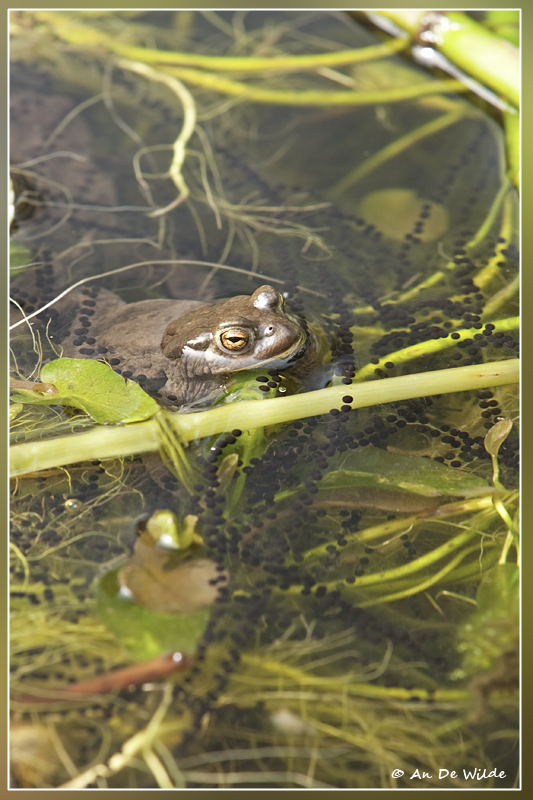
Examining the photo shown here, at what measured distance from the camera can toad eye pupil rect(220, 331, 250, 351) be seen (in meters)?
2.47

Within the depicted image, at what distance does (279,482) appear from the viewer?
227 centimetres

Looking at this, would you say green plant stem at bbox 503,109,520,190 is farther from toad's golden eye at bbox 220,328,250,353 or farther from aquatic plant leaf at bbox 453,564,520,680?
aquatic plant leaf at bbox 453,564,520,680

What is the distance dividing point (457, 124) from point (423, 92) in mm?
298

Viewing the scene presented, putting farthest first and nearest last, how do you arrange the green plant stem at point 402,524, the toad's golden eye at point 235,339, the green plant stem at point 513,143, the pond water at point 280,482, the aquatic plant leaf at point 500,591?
1. the green plant stem at point 513,143
2. the toad's golden eye at point 235,339
3. the green plant stem at point 402,524
4. the aquatic plant leaf at point 500,591
5. the pond water at point 280,482

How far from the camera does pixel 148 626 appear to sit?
195 centimetres

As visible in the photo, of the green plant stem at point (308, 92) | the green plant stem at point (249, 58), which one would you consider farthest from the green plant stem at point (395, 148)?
the green plant stem at point (249, 58)

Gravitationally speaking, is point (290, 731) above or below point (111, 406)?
below

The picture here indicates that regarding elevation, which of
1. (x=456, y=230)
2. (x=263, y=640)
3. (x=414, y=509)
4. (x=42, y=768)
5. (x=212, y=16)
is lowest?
(x=42, y=768)

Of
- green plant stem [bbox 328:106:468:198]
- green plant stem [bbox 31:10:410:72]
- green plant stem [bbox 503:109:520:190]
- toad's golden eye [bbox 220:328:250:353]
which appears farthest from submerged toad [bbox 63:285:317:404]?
green plant stem [bbox 31:10:410:72]

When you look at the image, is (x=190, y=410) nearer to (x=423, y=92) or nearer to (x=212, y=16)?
(x=423, y=92)

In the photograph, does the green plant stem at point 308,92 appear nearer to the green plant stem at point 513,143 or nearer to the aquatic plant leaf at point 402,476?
the green plant stem at point 513,143

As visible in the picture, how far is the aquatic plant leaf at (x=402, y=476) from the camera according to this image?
89.0 inches

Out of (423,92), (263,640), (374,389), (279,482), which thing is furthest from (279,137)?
(263,640)

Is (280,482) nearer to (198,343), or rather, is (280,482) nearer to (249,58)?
(198,343)
